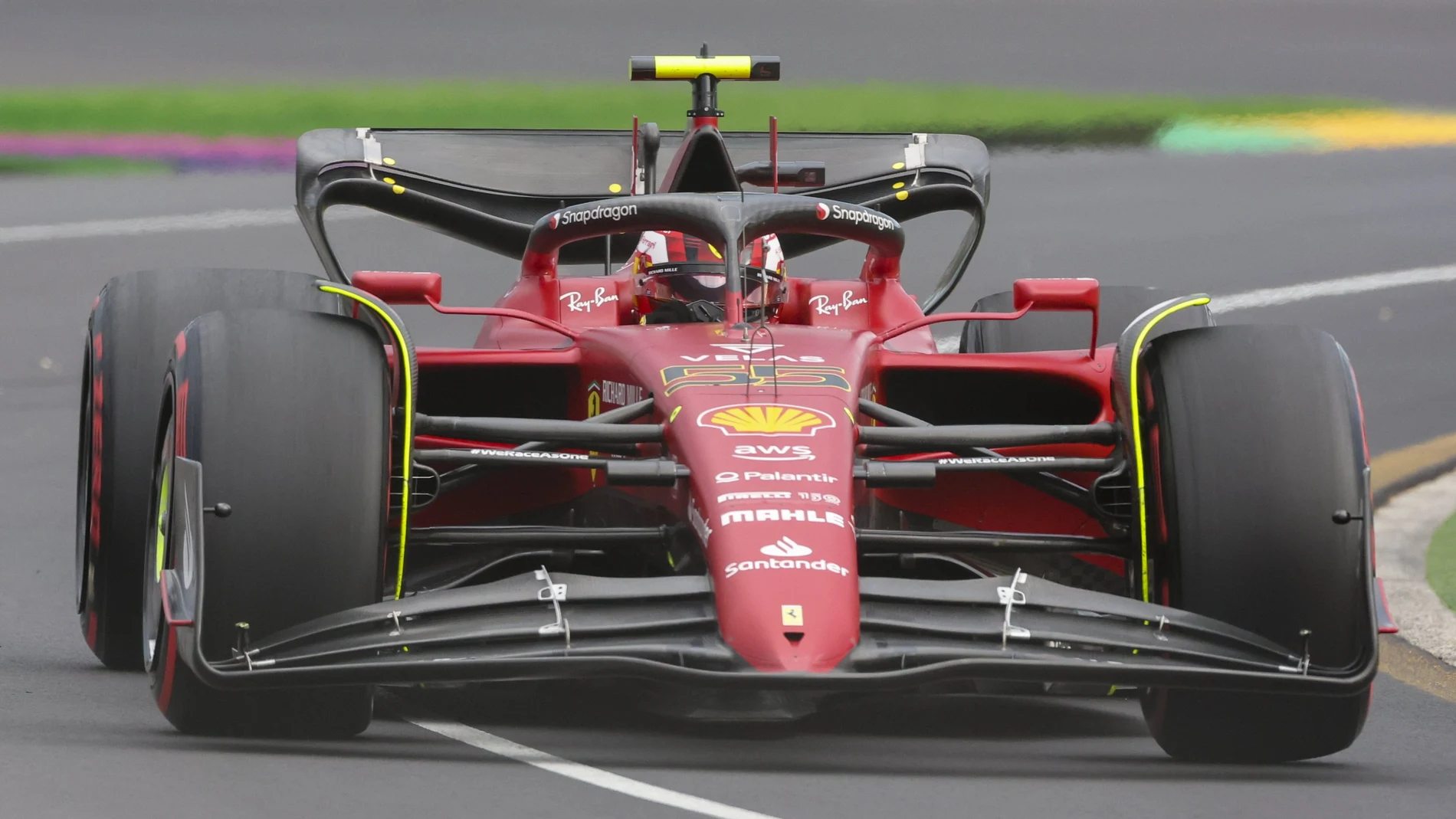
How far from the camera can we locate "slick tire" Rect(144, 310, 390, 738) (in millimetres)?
5926

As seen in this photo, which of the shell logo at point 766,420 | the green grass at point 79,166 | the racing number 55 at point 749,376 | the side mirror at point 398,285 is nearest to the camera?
the shell logo at point 766,420

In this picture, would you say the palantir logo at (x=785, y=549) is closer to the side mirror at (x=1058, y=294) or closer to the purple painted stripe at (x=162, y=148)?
the side mirror at (x=1058, y=294)

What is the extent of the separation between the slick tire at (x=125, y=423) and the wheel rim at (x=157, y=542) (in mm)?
670

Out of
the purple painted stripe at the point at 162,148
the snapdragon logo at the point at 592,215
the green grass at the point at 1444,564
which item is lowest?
the green grass at the point at 1444,564

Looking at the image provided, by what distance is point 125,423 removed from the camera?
758 centimetres

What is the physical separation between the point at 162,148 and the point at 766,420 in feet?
58.2

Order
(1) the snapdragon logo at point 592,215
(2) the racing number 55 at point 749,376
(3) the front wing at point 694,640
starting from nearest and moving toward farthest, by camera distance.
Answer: (3) the front wing at point 694,640 → (2) the racing number 55 at point 749,376 → (1) the snapdragon logo at point 592,215

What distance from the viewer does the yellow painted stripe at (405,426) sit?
6.53m

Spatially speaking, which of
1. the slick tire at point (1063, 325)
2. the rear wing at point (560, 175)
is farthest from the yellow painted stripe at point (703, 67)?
the slick tire at point (1063, 325)

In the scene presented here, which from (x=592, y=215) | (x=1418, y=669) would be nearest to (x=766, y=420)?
(x=592, y=215)

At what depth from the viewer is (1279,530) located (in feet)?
20.7

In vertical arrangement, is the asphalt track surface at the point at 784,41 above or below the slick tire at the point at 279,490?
above

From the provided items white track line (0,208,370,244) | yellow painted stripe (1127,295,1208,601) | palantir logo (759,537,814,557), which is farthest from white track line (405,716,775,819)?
white track line (0,208,370,244)

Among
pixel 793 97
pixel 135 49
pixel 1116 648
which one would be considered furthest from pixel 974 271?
pixel 1116 648
